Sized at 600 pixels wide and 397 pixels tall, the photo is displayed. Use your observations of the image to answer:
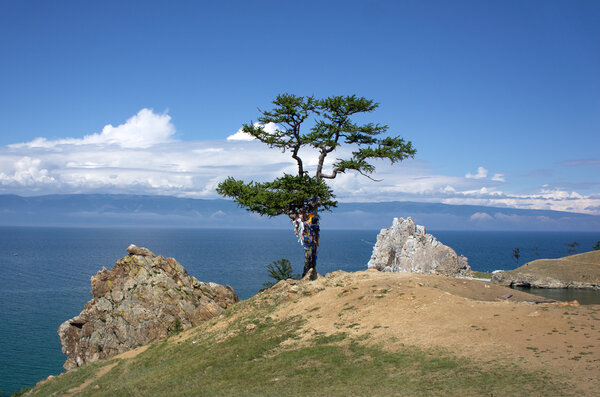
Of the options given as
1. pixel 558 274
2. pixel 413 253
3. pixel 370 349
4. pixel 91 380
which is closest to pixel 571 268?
pixel 558 274

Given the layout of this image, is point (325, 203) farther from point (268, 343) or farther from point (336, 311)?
point (268, 343)

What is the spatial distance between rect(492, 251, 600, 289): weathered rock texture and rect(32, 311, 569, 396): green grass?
44.8 meters

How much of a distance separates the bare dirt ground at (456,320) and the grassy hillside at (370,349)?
6 cm

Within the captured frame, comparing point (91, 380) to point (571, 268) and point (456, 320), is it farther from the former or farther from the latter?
point (571, 268)

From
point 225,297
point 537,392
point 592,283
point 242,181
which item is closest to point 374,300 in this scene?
point 537,392

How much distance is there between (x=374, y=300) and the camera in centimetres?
2466

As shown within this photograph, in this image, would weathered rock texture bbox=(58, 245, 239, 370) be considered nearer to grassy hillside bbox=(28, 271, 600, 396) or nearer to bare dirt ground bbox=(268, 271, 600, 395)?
grassy hillside bbox=(28, 271, 600, 396)

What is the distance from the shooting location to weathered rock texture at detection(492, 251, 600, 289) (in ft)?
185

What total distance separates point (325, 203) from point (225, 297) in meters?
13.1

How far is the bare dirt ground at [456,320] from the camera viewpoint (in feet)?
51.3

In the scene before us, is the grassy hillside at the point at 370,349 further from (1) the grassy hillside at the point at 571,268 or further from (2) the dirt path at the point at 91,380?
(1) the grassy hillside at the point at 571,268

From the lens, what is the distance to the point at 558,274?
57906 millimetres

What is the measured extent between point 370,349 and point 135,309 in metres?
22.9

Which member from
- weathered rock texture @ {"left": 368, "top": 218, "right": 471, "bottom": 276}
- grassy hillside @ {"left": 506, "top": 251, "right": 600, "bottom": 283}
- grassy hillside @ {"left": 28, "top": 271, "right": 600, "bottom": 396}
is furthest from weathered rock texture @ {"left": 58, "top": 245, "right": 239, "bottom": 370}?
grassy hillside @ {"left": 506, "top": 251, "right": 600, "bottom": 283}
